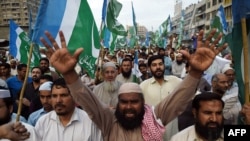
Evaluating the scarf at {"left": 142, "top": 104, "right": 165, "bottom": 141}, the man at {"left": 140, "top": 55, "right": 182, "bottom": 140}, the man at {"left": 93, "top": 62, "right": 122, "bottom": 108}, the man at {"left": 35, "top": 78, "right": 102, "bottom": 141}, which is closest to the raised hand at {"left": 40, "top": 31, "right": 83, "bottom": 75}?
the man at {"left": 35, "top": 78, "right": 102, "bottom": 141}

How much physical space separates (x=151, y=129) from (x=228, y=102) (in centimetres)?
134

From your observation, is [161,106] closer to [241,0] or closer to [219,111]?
[219,111]

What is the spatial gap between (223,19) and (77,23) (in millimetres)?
5517

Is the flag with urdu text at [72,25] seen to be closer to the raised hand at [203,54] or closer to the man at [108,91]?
the man at [108,91]

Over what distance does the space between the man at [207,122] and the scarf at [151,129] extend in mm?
138

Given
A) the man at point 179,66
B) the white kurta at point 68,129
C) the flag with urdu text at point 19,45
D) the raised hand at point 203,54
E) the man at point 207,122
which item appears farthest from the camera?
the man at point 179,66

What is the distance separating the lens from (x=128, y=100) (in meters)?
3.02

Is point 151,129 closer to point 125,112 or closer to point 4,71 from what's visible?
point 125,112

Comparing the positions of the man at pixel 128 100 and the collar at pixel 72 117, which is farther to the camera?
the collar at pixel 72 117

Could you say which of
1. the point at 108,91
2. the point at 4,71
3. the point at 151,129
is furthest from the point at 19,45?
the point at 151,129

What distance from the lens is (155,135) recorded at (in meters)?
2.92

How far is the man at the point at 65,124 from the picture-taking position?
3.10 metres

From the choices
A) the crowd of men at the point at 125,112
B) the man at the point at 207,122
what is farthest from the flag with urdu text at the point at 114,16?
the man at the point at 207,122

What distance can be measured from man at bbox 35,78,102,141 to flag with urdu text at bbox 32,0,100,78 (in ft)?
1.99
